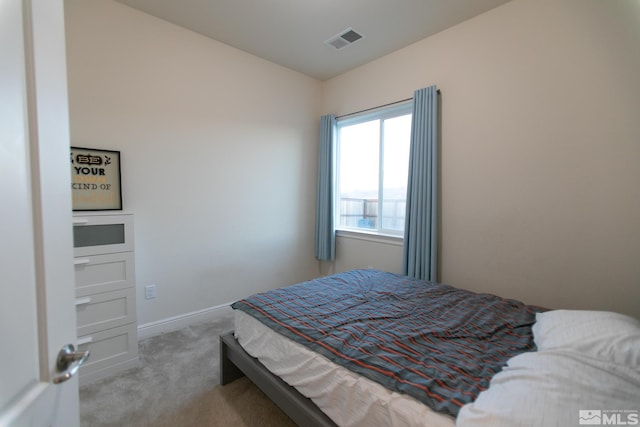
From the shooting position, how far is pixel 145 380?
6.36 feet

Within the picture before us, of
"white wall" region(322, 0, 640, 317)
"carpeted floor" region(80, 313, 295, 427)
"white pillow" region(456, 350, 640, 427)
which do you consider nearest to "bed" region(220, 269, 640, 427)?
"white pillow" region(456, 350, 640, 427)

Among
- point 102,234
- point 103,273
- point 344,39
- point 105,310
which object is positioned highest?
point 344,39

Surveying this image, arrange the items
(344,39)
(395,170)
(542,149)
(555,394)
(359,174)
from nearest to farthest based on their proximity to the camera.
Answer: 1. (555,394)
2. (542,149)
3. (344,39)
4. (395,170)
5. (359,174)

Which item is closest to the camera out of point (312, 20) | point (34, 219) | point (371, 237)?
point (34, 219)

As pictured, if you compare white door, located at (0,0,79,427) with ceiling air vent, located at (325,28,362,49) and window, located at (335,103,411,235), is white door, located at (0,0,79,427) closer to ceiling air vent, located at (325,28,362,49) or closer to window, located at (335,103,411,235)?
ceiling air vent, located at (325,28,362,49)

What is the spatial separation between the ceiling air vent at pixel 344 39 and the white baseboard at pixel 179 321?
9.61 ft

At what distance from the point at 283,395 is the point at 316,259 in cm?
249

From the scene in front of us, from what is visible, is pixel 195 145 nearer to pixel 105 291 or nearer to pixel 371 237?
pixel 105 291

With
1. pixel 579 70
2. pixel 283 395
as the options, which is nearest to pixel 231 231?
pixel 283 395

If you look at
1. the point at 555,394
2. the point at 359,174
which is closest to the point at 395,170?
the point at 359,174

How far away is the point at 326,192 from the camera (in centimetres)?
361

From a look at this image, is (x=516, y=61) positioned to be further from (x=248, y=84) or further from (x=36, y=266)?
(x=36, y=266)

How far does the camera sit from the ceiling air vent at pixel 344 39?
2639 mm

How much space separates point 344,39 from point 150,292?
2986 mm
